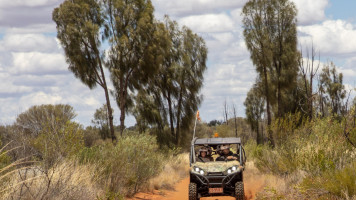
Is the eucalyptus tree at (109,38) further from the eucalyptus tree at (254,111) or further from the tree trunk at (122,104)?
the eucalyptus tree at (254,111)

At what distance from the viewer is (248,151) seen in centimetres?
3944

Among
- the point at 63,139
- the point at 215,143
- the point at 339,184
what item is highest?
the point at 63,139

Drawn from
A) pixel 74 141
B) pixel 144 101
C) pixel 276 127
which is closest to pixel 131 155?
pixel 74 141

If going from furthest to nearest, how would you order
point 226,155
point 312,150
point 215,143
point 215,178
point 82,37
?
point 82,37
point 312,150
point 226,155
point 215,143
point 215,178

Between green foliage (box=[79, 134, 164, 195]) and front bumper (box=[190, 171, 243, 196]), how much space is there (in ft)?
8.77

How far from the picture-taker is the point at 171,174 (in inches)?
1168

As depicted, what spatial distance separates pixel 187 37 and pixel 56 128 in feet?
94.5

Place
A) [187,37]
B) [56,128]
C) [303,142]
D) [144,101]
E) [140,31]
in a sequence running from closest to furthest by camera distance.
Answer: [56,128] → [303,142] → [140,31] → [144,101] → [187,37]

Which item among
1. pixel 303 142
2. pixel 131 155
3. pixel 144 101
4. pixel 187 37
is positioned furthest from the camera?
pixel 187 37

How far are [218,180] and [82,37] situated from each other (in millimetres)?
23317

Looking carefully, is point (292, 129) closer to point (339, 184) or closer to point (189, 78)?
point (339, 184)

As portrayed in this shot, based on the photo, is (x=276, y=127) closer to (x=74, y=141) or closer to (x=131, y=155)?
(x=131, y=155)

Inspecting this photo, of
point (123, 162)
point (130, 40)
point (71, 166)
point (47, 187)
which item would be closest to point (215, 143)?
point (123, 162)

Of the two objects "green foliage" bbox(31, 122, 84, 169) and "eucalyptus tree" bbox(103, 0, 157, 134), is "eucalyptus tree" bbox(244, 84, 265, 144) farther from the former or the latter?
"green foliage" bbox(31, 122, 84, 169)
